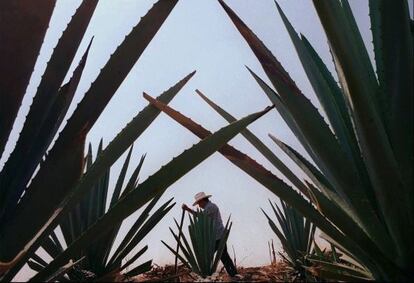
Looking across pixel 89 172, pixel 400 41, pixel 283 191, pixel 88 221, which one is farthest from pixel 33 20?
pixel 88 221

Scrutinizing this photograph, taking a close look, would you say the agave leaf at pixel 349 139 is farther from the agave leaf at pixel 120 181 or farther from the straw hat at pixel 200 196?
the straw hat at pixel 200 196

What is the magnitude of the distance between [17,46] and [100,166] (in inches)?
14.6

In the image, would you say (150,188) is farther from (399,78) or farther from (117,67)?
(399,78)

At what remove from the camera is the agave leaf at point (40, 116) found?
38.9 inches

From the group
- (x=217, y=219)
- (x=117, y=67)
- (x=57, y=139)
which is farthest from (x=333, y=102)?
(x=217, y=219)

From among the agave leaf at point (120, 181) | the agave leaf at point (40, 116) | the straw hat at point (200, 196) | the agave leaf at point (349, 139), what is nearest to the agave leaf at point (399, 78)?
the agave leaf at point (349, 139)

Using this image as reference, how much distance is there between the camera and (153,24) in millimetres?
979

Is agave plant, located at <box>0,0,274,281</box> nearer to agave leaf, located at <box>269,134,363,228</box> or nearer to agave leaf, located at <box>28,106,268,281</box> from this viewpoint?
agave leaf, located at <box>28,106,268,281</box>

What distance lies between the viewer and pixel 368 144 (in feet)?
2.63

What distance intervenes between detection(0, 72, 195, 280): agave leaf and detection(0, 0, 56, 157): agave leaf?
0.26 metres

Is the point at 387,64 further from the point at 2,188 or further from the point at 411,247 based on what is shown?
the point at 2,188

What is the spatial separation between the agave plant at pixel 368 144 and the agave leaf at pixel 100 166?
355 mm

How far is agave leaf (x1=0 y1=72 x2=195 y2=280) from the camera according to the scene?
866 millimetres

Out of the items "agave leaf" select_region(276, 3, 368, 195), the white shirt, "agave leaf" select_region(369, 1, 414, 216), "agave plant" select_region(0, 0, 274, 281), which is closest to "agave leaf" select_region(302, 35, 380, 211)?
"agave leaf" select_region(276, 3, 368, 195)
